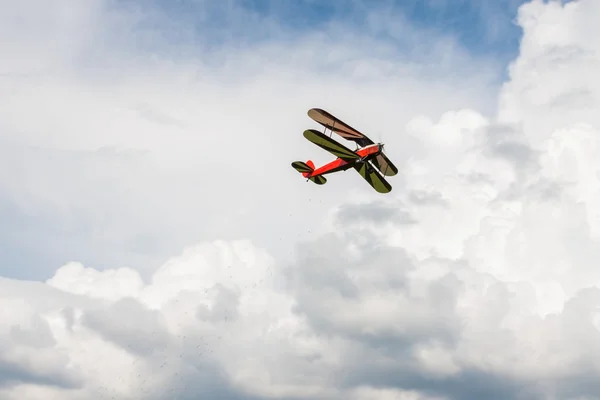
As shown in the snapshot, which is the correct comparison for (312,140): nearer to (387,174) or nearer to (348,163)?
(348,163)

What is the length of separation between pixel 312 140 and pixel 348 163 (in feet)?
31.5

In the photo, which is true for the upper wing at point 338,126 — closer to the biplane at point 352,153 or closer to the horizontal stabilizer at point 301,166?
the biplane at point 352,153

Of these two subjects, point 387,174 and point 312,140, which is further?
point 387,174

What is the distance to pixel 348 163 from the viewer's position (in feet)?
292

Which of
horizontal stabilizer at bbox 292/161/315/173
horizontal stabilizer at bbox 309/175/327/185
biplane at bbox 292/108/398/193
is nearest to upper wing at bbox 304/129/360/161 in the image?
biplane at bbox 292/108/398/193

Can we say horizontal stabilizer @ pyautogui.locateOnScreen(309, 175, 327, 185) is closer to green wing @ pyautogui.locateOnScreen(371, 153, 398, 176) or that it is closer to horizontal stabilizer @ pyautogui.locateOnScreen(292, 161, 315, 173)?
horizontal stabilizer @ pyautogui.locateOnScreen(292, 161, 315, 173)

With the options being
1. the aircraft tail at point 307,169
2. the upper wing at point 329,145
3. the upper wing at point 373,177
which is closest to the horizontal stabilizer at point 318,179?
the aircraft tail at point 307,169

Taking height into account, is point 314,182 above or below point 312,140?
above

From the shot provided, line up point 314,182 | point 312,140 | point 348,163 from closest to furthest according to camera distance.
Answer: point 312,140, point 348,163, point 314,182

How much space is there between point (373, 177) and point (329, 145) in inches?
497

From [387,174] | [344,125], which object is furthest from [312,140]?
[387,174]

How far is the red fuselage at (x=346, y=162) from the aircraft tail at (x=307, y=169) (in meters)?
0.83

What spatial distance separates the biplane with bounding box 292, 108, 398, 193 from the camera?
268 ft

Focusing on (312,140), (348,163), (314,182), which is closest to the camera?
(312,140)
